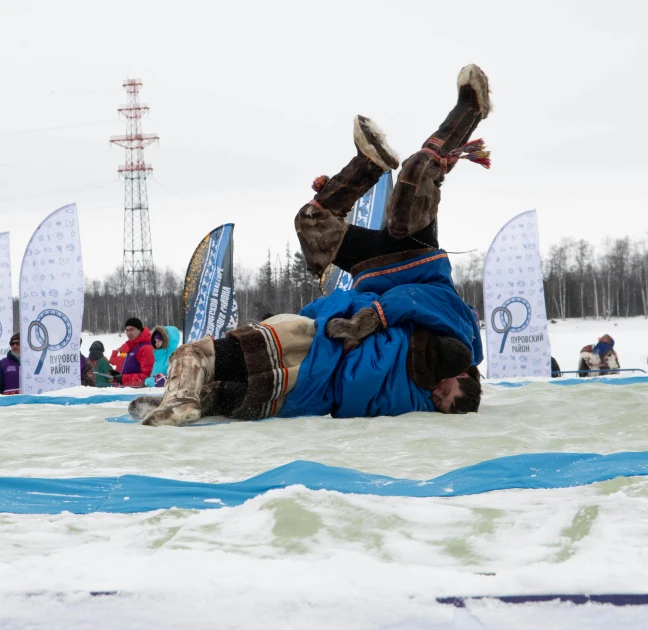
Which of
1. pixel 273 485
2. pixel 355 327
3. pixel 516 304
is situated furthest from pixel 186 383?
pixel 516 304

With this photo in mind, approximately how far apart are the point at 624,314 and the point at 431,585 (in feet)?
177

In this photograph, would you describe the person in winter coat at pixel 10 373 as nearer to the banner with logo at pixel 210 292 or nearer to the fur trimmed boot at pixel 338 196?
the banner with logo at pixel 210 292

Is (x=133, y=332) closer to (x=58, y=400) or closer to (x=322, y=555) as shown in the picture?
(x=58, y=400)

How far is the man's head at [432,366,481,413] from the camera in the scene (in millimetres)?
3588

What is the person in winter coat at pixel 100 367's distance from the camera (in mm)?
10000

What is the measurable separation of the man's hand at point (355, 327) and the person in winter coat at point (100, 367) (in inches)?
271

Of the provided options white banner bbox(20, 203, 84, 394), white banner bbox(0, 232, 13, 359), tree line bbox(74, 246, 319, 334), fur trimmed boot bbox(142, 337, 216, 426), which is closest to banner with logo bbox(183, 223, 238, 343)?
white banner bbox(20, 203, 84, 394)

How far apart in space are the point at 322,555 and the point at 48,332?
7.81 meters

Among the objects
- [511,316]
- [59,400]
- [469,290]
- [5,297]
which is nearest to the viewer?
[59,400]

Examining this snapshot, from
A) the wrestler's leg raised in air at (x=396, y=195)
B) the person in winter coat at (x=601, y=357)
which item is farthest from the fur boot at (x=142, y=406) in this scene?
the person in winter coat at (x=601, y=357)

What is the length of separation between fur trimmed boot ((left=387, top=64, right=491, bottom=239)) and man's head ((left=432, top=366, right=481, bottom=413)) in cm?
76

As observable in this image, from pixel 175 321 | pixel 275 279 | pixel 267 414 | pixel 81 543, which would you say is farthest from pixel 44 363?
pixel 275 279

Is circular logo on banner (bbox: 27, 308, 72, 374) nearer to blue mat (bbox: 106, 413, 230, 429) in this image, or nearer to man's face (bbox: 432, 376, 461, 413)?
blue mat (bbox: 106, 413, 230, 429)

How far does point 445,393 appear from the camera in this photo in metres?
3.62
